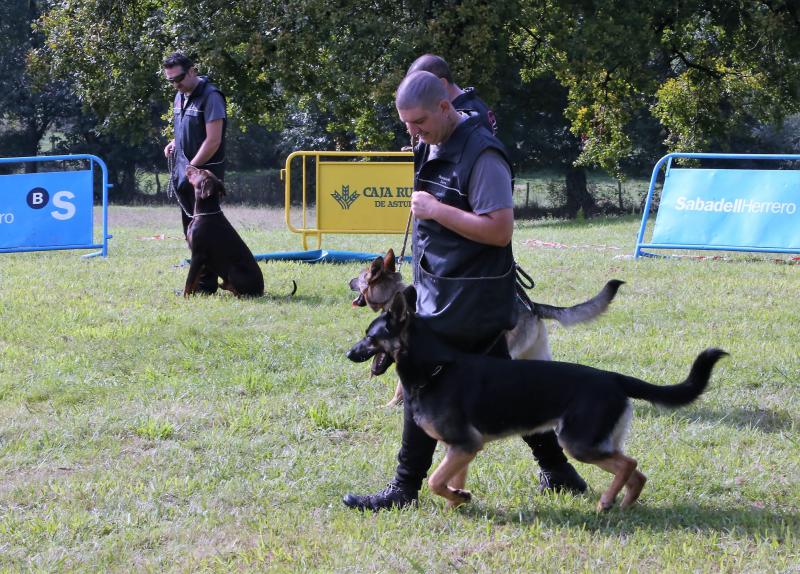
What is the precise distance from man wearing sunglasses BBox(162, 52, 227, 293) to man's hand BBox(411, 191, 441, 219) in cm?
547

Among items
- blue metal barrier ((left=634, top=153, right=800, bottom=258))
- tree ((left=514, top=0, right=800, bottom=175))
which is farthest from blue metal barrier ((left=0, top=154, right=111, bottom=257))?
tree ((left=514, top=0, right=800, bottom=175))

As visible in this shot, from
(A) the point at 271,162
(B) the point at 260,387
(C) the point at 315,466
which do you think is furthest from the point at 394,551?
(A) the point at 271,162

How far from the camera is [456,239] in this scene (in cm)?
341

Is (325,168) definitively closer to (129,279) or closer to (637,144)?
(129,279)

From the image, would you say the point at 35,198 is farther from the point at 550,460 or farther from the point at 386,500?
the point at 550,460

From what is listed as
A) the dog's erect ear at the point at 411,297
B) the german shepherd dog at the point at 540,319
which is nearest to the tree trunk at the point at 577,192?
the german shepherd dog at the point at 540,319

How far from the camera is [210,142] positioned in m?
8.41

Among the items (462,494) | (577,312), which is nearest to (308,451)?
(462,494)

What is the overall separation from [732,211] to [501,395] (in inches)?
371

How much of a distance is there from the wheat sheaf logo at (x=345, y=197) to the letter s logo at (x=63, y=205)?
3.60 m

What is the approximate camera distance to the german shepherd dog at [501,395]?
338cm

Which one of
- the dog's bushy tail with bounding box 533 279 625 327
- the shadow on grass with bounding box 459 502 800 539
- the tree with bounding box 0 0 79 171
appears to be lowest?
A: the shadow on grass with bounding box 459 502 800 539

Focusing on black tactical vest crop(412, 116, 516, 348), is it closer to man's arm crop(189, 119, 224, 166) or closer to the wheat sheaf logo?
man's arm crop(189, 119, 224, 166)

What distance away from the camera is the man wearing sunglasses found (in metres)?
8.38
